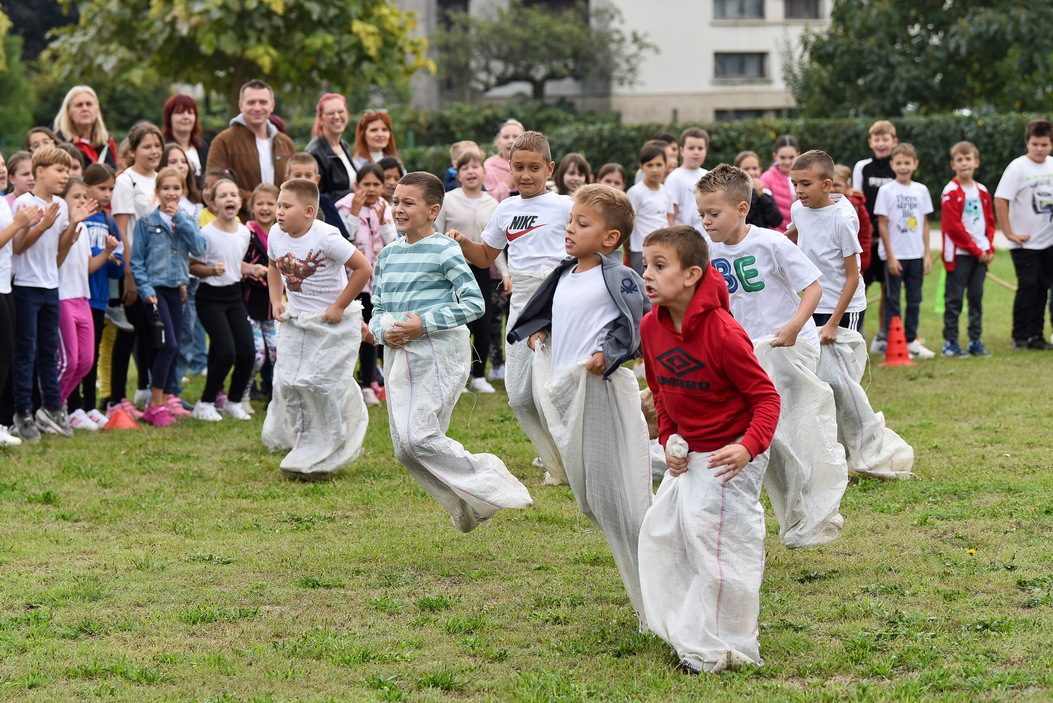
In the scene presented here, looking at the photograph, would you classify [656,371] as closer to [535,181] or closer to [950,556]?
[950,556]

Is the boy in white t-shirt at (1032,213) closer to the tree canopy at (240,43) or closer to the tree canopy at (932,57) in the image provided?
the tree canopy at (240,43)

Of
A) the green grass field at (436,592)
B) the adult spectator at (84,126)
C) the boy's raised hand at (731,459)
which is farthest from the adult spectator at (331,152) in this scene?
the boy's raised hand at (731,459)

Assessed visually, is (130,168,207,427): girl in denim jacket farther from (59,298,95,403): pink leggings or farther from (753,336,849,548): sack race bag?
(753,336,849,548): sack race bag

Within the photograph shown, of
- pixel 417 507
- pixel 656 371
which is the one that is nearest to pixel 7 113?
pixel 417 507

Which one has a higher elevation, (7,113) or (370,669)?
(7,113)

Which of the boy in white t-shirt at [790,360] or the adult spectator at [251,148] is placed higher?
the adult spectator at [251,148]

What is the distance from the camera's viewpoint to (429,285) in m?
6.54

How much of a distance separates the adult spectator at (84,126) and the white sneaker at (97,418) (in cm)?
221

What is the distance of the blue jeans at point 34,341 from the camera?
357 inches

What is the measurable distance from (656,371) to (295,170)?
566 cm

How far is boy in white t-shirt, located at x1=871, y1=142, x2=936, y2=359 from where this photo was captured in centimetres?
1263

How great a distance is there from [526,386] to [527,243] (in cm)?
84

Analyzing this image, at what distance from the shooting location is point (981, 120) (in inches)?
1135

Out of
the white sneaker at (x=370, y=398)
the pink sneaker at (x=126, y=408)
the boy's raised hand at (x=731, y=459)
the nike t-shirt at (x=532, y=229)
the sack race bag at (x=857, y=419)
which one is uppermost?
the nike t-shirt at (x=532, y=229)
